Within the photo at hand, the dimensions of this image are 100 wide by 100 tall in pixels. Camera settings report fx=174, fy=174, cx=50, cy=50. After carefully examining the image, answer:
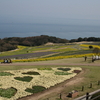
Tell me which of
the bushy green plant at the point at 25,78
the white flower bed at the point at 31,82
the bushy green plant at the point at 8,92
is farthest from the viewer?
the bushy green plant at the point at 25,78

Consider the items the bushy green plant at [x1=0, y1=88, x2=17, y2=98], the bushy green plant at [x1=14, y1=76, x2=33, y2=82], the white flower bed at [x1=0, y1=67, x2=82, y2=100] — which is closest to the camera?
the bushy green plant at [x1=0, y1=88, x2=17, y2=98]

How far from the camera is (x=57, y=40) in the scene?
103 m

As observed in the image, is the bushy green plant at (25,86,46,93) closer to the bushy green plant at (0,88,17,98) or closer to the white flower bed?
the white flower bed

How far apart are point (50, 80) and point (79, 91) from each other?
16.8 ft

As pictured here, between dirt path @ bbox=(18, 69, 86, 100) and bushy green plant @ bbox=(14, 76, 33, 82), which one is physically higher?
bushy green plant @ bbox=(14, 76, 33, 82)

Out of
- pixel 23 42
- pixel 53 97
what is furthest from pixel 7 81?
pixel 23 42

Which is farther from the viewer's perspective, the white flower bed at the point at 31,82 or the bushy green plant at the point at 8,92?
the white flower bed at the point at 31,82

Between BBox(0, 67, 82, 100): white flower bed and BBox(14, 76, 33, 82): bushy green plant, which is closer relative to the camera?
BBox(0, 67, 82, 100): white flower bed

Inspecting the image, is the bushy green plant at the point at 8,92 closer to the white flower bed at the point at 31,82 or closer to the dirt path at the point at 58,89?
the white flower bed at the point at 31,82

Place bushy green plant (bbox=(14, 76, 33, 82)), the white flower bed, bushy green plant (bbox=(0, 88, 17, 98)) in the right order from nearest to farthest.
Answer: bushy green plant (bbox=(0, 88, 17, 98)) < the white flower bed < bushy green plant (bbox=(14, 76, 33, 82))

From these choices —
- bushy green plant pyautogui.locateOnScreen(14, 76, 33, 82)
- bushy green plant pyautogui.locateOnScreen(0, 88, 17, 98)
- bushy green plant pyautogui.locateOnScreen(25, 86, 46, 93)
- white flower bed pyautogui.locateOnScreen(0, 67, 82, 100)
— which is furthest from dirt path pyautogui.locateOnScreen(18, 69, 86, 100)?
bushy green plant pyautogui.locateOnScreen(14, 76, 33, 82)

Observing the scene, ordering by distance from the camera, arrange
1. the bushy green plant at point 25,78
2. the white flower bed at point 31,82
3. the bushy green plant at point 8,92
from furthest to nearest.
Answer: the bushy green plant at point 25,78
the white flower bed at point 31,82
the bushy green plant at point 8,92

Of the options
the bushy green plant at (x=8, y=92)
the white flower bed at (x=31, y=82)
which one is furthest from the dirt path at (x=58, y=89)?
the bushy green plant at (x=8, y=92)

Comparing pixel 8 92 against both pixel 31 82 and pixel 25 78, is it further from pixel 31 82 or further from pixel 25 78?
pixel 25 78
